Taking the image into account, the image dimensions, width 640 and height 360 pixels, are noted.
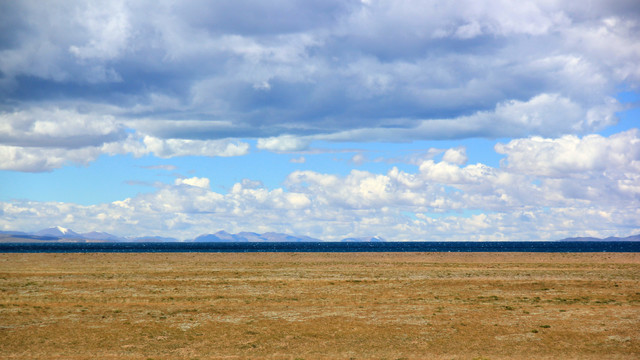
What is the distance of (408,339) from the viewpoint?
3331cm

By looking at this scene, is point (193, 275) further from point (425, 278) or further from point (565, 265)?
point (565, 265)

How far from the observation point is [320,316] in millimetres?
40062

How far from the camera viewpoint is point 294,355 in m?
30.1

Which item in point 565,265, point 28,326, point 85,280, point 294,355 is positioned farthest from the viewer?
point 565,265

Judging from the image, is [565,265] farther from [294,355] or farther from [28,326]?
[28,326]

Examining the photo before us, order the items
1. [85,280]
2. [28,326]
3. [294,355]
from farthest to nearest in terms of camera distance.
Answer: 1. [85,280]
2. [28,326]
3. [294,355]

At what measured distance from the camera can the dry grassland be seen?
31125 mm

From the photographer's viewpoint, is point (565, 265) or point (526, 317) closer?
point (526, 317)

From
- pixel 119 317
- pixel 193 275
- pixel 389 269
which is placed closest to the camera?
pixel 119 317

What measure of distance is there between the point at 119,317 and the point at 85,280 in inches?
1007

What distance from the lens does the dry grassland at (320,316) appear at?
31.1 m

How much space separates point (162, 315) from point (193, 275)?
88.8 ft

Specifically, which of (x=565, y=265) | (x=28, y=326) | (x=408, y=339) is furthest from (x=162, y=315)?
(x=565, y=265)

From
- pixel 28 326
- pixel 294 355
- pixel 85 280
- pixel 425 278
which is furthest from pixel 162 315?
pixel 425 278
